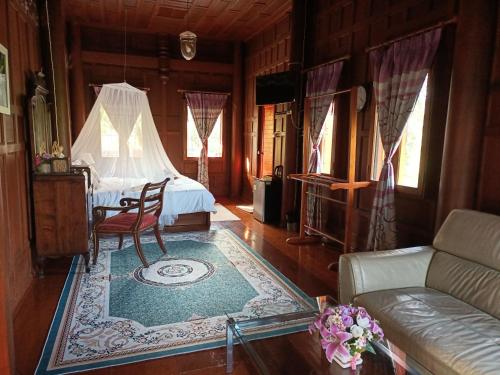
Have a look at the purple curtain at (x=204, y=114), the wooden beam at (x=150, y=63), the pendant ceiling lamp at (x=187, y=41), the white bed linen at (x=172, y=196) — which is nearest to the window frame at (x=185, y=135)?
the purple curtain at (x=204, y=114)

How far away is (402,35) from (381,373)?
9.44 feet

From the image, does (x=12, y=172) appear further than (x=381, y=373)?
Yes

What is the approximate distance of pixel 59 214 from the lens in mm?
3328

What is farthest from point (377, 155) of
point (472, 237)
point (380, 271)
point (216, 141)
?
point (216, 141)

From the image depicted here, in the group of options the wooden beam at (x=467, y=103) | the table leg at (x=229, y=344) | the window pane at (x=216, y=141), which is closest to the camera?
the table leg at (x=229, y=344)

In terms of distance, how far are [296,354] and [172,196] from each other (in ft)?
10.5

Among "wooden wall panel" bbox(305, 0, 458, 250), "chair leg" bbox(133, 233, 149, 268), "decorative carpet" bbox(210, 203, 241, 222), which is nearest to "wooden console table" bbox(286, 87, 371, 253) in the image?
"wooden wall panel" bbox(305, 0, 458, 250)

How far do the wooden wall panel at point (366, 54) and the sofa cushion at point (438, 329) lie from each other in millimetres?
1156

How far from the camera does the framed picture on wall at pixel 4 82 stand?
2555 mm

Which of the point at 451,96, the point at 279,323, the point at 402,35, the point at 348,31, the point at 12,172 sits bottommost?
the point at 279,323

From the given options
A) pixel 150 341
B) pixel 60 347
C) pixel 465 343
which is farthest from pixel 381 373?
pixel 60 347

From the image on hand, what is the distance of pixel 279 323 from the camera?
6.68ft

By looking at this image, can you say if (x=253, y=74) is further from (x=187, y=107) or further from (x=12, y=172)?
(x=12, y=172)

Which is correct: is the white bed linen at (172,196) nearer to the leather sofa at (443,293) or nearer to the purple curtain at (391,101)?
the purple curtain at (391,101)
